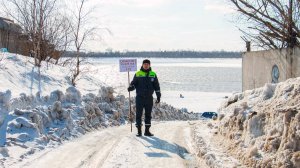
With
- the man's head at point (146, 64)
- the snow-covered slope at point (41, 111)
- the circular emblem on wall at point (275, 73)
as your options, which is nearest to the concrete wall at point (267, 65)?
the circular emblem on wall at point (275, 73)

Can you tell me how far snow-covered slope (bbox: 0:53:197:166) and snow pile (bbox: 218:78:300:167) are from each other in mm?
4272

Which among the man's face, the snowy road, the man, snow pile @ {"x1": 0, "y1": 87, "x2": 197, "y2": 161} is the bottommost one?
the snowy road

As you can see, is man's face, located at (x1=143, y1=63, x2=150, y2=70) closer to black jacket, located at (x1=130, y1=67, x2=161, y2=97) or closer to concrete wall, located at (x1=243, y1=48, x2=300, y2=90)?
black jacket, located at (x1=130, y1=67, x2=161, y2=97)

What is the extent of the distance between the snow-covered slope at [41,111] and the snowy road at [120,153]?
0.48 m

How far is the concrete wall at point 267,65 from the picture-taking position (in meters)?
11.6

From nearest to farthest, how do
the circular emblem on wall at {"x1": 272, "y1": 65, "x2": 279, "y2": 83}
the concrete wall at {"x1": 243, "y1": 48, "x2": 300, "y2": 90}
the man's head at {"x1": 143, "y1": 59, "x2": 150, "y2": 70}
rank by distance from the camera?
the man's head at {"x1": 143, "y1": 59, "x2": 150, "y2": 70} < the concrete wall at {"x1": 243, "y1": 48, "x2": 300, "y2": 90} < the circular emblem on wall at {"x1": 272, "y1": 65, "x2": 279, "y2": 83}

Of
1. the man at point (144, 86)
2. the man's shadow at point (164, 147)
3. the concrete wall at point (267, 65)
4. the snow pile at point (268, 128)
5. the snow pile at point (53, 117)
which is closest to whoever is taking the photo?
the snow pile at point (268, 128)

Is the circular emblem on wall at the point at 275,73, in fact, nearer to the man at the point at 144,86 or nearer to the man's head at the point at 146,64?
the man at the point at 144,86

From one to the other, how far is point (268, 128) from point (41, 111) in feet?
20.3

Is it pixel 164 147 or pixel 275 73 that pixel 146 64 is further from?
pixel 275 73

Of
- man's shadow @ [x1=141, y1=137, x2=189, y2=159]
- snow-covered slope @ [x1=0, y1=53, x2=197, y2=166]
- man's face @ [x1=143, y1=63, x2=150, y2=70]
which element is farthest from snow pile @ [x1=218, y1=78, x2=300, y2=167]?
snow-covered slope @ [x1=0, y1=53, x2=197, y2=166]

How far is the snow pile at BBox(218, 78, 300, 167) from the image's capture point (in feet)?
19.9

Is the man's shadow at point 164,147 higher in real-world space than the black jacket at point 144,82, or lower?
lower

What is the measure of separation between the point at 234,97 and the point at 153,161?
447cm
